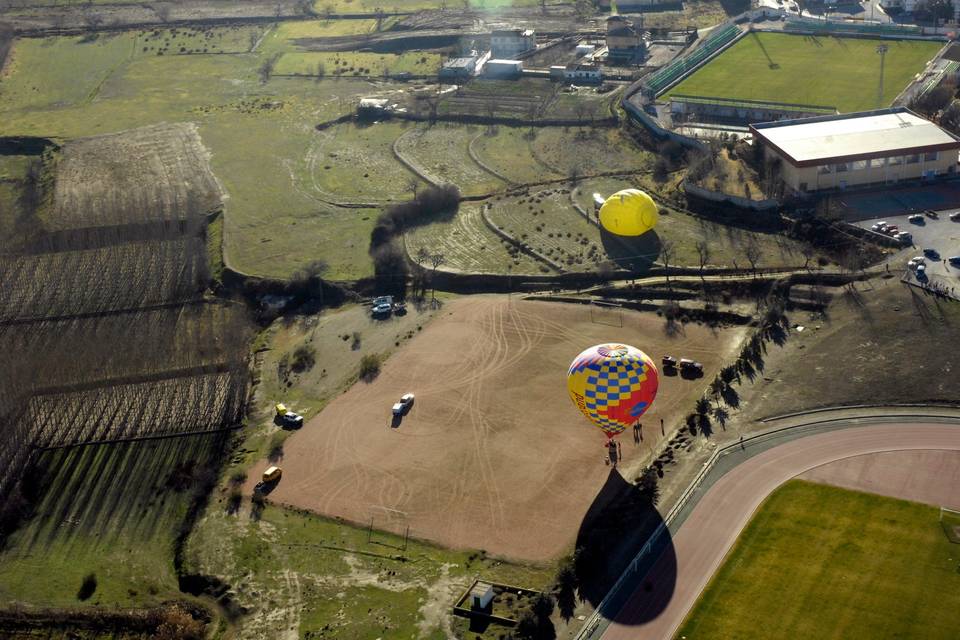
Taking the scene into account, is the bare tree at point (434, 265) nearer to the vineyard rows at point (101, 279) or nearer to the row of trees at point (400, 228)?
the row of trees at point (400, 228)

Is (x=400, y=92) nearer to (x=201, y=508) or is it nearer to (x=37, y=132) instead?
(x=37, y=132)

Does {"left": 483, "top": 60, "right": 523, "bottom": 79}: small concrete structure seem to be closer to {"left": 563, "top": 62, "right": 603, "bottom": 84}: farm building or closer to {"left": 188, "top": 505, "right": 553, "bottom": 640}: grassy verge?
{"left": 563, "top": 62, "right": 603, "bottom": 84}: farm building

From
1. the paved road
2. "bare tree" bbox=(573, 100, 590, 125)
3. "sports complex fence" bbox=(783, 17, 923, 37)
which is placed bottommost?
"bare tree" bbox=(573, 100, 590, 125)

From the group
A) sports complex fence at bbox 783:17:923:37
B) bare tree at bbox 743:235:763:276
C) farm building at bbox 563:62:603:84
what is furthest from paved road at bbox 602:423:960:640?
sports complex fence at bbox 783:17:923:37

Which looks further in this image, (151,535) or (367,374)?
(367,374)

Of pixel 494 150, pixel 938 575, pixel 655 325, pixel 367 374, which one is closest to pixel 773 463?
pixel 938 575


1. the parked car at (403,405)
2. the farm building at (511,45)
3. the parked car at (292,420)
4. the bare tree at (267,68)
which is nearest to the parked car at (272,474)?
the parked car at (292,420)
